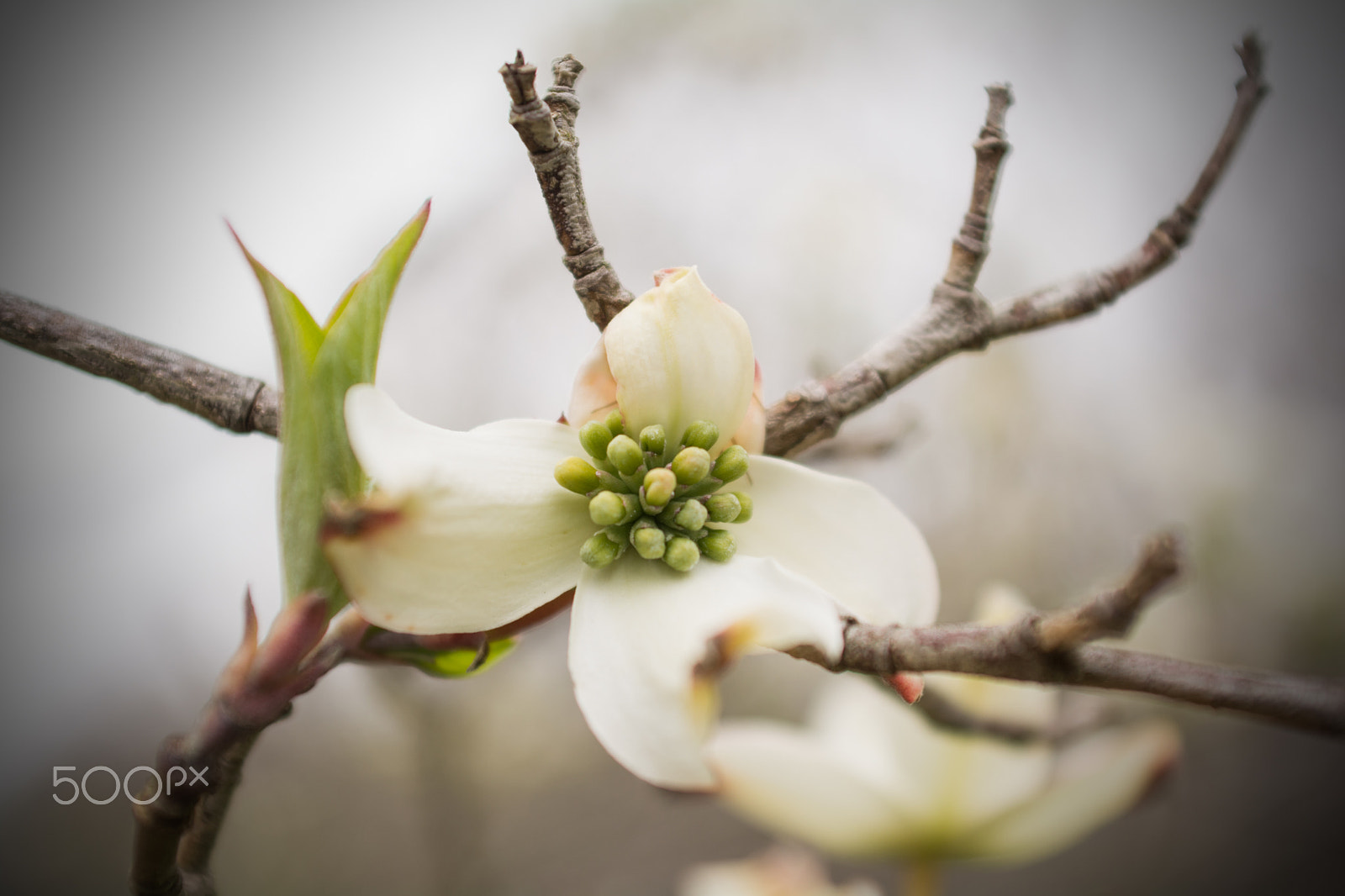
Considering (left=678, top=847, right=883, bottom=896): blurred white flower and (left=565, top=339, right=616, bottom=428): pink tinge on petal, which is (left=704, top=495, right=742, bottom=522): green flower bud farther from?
(left=678, top=847, right=883, bottom=896): blurred white flower

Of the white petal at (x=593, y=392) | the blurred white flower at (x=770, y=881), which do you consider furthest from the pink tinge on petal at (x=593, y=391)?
the blurred white flower at (x=770, y=881)

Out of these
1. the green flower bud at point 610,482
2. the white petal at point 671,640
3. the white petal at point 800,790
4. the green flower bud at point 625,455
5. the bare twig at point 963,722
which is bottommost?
the white petal at point 800,790

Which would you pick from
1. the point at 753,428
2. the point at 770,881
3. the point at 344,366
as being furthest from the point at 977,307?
the point at 770,881

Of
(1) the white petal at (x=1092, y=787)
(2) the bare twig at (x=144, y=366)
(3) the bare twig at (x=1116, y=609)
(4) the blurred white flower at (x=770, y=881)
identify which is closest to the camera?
(3) the bare twig at (x=1116, y=609)

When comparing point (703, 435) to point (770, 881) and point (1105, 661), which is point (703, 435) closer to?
point (1105, 661)

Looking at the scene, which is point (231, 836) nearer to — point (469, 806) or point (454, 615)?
point (469, 806)

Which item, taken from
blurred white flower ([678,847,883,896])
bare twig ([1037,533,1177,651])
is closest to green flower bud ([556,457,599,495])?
bare twig ([1037,533,1177,651])

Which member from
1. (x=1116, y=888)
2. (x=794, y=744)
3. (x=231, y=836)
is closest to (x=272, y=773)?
(x=231, y=836)

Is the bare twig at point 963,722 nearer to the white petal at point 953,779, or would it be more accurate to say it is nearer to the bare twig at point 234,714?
the white petal at point 953,779

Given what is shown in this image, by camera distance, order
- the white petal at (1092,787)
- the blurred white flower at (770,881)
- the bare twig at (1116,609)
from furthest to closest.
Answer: the blurred white flower at (770,881) < the white petal at (1092,787) < the bare twig at (1116,609)
